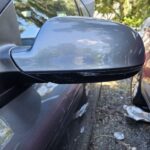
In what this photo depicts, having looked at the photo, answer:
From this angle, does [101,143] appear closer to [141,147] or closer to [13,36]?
[141,147]

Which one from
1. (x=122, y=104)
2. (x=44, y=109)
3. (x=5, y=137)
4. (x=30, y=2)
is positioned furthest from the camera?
(x=122, y=104)

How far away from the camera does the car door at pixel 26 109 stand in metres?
1.14

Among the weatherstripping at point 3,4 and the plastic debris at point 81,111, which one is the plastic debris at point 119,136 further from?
the weatherstripping at point 3,4

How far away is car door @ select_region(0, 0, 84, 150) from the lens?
114 centimetres

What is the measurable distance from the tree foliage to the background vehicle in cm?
676

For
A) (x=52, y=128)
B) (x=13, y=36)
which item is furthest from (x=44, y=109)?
(x=13, y=36)

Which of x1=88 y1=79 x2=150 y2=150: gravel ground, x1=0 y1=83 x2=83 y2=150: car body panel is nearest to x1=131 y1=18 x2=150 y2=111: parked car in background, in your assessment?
x1=88 y1=79 x2=150 y2=150: gravel ground

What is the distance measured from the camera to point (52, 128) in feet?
4.34

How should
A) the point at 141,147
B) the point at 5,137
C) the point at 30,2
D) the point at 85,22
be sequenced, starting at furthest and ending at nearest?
1. the point at 141,147
2. the point at 30,2
3. the point at 85,22
4. the point at 5,137

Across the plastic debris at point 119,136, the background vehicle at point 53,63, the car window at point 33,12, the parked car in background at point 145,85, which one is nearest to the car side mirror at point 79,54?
the background vehicle at point 53,63

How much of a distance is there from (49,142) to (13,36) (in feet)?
1.31

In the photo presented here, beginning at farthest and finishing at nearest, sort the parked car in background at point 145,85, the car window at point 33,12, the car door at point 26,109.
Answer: the parked car in background at point 145,85 < the car window at point 33,12 < the car door at point 26,109

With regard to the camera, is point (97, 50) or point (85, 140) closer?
point (97, 50)

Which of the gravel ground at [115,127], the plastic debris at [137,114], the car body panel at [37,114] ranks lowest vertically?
the gravel ground at [115,127]
